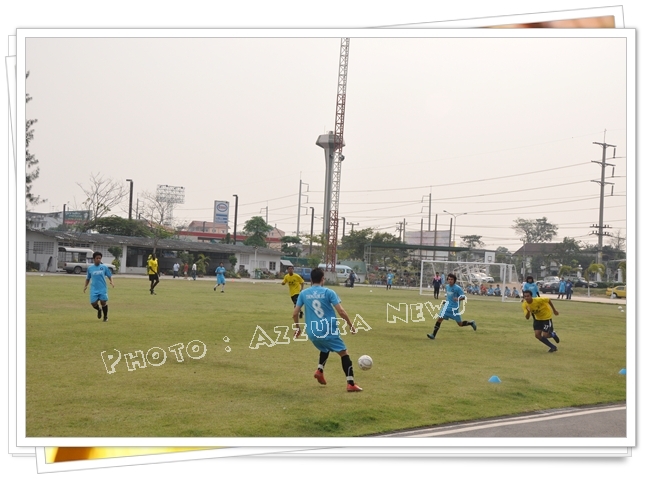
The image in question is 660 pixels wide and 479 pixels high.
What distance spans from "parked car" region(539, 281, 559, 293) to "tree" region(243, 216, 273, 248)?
88.1ft

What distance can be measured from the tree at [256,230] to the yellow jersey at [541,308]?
51492 millimetres

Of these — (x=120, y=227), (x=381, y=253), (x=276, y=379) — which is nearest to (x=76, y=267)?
(x=120, y=227)

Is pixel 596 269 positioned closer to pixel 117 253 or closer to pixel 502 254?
pixel 502 254

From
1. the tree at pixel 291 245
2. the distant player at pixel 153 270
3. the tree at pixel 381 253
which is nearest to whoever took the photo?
the distant player at pixel 153 270

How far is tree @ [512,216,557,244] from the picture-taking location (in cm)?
4569

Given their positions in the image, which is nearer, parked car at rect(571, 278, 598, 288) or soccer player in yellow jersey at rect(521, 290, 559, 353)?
soccer player in yellow jersey at rect(521, 290, 559, 353)

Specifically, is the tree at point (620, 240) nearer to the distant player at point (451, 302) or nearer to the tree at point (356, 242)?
the distant player at point (451, 302)

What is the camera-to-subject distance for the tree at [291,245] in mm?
66125

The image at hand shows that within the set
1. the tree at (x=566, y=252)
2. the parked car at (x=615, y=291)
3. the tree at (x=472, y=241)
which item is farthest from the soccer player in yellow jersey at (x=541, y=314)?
the tree at (x=472, y=241)

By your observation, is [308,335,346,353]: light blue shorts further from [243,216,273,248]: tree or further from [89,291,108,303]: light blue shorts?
[243,216,273,248]: tree

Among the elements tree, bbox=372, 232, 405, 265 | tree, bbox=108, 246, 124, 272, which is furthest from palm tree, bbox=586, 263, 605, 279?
tree, bbox=108, 246, 124, 272

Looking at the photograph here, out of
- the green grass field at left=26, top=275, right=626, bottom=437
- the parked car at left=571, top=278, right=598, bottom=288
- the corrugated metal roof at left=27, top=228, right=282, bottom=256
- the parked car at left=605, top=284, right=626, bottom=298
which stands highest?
the corrugated metal roof at left=27, top=228, right=282, bottom=256
